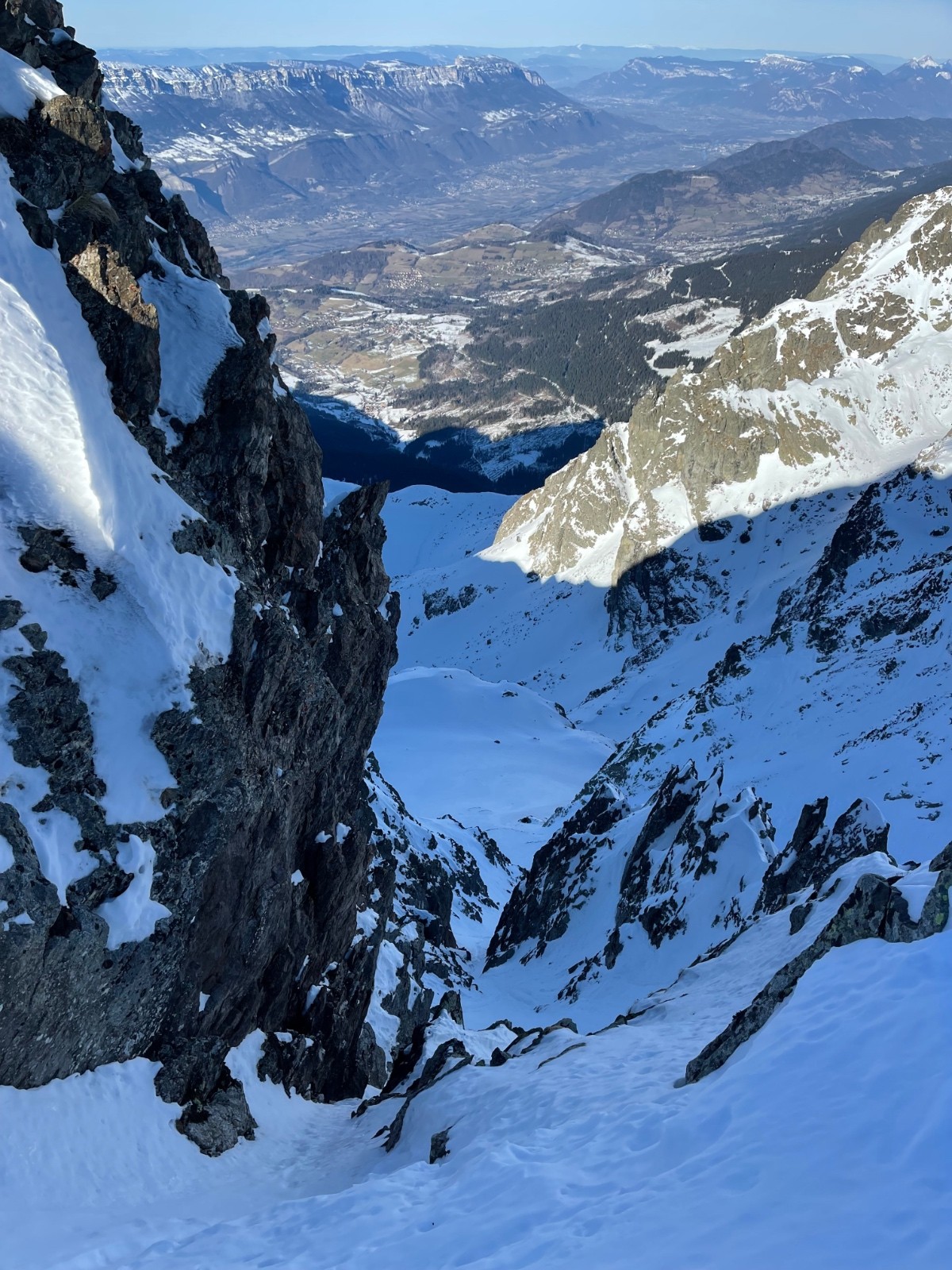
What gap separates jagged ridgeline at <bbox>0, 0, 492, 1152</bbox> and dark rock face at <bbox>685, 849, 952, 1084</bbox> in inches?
449

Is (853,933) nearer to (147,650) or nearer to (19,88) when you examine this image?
(147,650)

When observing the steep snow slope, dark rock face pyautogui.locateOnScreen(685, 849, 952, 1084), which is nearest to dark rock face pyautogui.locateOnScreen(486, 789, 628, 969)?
the steep snow slope

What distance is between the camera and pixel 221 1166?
19.6 meters

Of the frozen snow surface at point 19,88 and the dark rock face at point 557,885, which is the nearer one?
the frozen snow surface at point 19,88

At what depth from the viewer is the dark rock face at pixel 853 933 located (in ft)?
48.4

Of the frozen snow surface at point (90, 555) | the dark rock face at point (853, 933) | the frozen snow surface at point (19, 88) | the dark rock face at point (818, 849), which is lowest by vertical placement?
the dark rock face at point (818, 849)

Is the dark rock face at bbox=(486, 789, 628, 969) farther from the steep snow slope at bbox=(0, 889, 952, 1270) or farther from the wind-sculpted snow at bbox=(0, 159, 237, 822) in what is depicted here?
the wind-sculpted snow at bbox=(0, 159, 237, 822)

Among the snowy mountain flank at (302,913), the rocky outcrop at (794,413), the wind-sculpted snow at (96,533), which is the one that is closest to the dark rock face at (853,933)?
the snowy mountain flank at (302,913)

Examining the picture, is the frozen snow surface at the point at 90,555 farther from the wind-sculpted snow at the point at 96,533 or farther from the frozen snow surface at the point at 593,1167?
the frozen snow surface at the point at 593,1167

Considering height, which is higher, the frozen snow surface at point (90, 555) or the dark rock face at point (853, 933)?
the frozen snow surface at point (90, 555)

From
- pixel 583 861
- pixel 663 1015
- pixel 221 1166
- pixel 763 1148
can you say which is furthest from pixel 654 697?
pixel 763 1148

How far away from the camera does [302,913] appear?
26.6 m

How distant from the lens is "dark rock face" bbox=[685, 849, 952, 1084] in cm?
1476

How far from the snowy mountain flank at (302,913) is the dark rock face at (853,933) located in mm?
86
